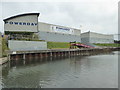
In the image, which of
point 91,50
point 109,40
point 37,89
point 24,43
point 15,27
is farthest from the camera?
point 109,40

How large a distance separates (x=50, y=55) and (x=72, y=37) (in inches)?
933

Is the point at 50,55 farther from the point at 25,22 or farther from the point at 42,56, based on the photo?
the point at 25,22

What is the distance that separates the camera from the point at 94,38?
67.8m

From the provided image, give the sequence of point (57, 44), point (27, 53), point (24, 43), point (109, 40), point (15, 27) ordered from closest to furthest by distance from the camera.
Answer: point (27, 53) < point (24, 43) < point (15, 27) < point (57, 44) < point (109, 40)

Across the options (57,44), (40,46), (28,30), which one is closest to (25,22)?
(28,30)

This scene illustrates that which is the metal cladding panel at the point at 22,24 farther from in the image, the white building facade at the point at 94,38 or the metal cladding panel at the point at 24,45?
the white building facade at the point at 94,38

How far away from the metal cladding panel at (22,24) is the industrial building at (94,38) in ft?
120

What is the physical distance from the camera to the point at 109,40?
77000 millimetres

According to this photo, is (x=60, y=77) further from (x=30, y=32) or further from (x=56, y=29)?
(x=56, y=29)

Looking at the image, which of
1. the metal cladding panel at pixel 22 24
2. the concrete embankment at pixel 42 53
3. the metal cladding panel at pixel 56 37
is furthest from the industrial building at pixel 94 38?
the metal cladding panel at pixel 22 24

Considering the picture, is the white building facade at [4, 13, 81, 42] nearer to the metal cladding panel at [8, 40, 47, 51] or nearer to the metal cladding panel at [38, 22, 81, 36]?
the metal cladding panel at [38, 22, 81, 36]

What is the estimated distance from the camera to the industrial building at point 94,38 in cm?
6544

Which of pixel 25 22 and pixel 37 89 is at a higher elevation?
pixel 25 22

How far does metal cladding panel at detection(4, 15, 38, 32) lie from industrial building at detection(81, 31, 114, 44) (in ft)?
120
